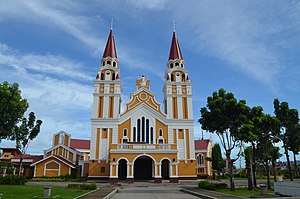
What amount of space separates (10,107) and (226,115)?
19.4 meters

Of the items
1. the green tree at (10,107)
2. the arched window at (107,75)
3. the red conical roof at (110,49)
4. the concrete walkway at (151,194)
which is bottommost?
the concrete walkway at (151,194)

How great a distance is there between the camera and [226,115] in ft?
72.0

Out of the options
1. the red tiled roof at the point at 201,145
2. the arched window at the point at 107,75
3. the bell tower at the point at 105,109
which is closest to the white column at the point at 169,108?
the bell tower at the point at 105,109

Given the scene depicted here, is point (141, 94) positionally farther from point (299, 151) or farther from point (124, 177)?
point (299, 151)

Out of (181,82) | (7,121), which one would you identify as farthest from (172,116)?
(7,121)

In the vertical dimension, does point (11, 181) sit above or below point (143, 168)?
below

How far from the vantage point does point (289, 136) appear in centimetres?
2962

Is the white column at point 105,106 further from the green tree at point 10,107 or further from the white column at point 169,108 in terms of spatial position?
the green tree at point 10,107

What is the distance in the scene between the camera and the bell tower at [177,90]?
1563 inches

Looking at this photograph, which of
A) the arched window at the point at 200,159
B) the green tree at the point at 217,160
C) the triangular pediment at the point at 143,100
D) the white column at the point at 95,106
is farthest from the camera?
the arched window at the point at 200,159

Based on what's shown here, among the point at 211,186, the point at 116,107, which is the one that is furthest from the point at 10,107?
the point at 211,186

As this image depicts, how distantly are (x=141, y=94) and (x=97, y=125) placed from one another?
8.88 metres

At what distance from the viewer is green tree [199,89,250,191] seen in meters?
21.3

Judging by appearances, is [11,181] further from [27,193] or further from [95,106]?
[95,106]
